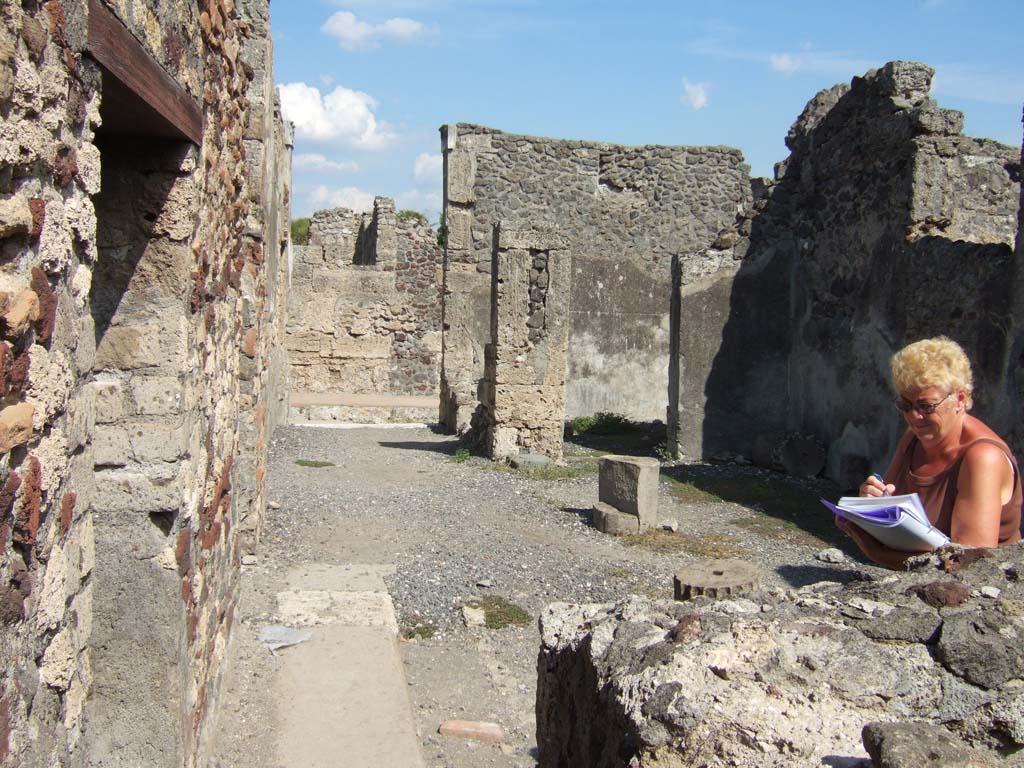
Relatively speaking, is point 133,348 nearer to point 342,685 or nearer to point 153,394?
point 153,394

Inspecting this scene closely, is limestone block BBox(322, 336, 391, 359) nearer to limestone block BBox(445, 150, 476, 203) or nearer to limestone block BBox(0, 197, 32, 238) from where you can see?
limestone block BBox(445, 150, 476, 203)

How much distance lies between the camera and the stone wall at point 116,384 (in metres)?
1.69

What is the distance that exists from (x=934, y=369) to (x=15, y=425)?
7.79ft

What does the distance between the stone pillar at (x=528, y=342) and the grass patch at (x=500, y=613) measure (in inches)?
208

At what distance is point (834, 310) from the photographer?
35.0 ft

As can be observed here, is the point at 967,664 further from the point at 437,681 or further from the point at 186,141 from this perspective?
the point at 437,681

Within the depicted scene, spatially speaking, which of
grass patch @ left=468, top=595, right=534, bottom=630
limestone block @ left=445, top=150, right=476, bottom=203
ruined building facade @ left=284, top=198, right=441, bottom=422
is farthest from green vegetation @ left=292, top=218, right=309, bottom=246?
grass patch @ left=468, top=595, right=534, bottom=630

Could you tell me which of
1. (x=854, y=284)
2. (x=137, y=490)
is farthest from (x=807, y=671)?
(x=854, y=284)

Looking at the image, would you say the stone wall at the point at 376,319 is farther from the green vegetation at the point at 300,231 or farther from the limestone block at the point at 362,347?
the green vegetation at the point at 300,231

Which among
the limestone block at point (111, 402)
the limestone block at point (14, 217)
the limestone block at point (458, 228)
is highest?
the limestone block at point (458, 228)

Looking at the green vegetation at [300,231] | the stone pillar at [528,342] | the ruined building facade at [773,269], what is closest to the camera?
the ruined building facade at [773,269]

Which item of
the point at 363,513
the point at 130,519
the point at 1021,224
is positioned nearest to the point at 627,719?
the point at 130,519

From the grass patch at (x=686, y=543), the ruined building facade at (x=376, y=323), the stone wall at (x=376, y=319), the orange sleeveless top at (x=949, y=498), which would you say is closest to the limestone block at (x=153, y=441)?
the orange sleeveless top at (x=949, y=498)

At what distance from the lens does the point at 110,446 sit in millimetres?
2959
